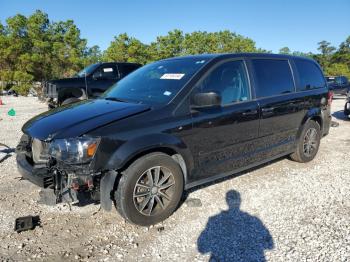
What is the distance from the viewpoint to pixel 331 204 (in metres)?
4.00

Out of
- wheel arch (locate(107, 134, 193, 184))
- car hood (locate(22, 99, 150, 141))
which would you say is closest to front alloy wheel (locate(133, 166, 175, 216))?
wheel arch (locate(107, 134, 193, 184))

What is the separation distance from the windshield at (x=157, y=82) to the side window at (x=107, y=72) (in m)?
6.41

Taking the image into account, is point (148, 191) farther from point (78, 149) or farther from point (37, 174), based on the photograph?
point (37, 174)

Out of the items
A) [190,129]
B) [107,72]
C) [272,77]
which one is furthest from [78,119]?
[107,72]

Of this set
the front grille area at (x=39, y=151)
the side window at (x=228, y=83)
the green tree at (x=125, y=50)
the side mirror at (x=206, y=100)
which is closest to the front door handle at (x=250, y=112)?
the side window at (x=228, y=83)

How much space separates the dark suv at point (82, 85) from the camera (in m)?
10.2

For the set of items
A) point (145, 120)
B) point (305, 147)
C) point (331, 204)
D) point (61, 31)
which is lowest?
point (331, 204)

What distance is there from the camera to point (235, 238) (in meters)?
3.22

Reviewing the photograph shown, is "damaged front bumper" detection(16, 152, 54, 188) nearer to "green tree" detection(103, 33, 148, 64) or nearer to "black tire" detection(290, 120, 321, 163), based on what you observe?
"black tire" detection(290, 120, 321, 163)

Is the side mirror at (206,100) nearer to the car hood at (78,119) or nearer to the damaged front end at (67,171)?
the car hood at (78,119)

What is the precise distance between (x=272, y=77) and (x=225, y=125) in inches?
54.1

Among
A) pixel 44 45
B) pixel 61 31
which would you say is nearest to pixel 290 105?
pixel 44 45

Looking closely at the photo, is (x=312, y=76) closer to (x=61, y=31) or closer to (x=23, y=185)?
(x=23, y=185)

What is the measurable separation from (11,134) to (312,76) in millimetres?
7160
